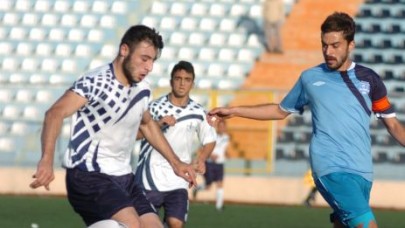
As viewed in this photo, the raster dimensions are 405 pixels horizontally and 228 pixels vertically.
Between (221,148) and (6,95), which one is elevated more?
(6,95)

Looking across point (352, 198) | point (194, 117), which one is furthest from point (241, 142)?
point (352, 198)

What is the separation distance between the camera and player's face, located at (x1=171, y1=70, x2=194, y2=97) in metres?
12.1

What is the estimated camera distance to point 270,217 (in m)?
19.8

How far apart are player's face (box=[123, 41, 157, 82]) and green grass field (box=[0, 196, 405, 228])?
25.8 ft

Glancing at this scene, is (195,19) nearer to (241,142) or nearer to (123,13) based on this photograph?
(123,13)

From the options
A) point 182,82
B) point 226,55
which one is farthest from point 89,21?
point 182,82

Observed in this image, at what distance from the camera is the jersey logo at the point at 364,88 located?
8.93 meters

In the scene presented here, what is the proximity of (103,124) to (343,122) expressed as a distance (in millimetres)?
1794

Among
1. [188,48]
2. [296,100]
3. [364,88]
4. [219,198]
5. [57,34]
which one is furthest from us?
[57,34]

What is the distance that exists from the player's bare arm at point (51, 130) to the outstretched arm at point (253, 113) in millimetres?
1293

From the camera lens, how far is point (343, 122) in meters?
8.84

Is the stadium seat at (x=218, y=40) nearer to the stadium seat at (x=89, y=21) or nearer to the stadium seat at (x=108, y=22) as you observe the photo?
the stadium seat at (x=108, y=22)

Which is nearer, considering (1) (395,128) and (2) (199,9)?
(1) (395,128)

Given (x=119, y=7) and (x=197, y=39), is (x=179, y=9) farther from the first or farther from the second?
(x=119, y=7)
